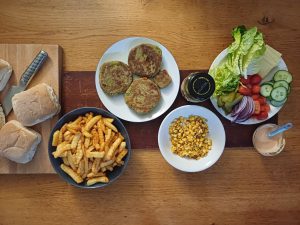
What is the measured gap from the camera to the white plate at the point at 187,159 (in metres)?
1.74

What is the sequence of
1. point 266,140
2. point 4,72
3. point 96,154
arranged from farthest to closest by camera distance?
point 266,140 → point 4,72 → point 96,154

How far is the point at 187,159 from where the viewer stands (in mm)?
1779

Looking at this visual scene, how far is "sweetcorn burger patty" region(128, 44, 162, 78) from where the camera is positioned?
5.67ft

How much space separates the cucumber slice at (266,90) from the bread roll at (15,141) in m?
1.11

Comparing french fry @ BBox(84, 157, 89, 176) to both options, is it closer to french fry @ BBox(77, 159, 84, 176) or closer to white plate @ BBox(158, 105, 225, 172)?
french fry @ BBox(77, 159, 84, 176)

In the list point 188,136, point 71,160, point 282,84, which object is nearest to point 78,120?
point 71,160

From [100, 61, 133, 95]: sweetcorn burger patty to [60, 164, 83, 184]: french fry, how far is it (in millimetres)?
392

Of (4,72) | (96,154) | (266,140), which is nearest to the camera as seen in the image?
(96,154)

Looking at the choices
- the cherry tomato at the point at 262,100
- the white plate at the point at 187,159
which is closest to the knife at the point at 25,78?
the white plate at the point at 187,159

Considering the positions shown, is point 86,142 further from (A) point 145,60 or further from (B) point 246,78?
(B) point 246,78

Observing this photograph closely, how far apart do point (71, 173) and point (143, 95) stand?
0.48m

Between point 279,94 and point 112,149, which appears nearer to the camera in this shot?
point 112,149

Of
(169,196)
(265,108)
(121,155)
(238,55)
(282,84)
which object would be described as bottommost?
(169,196)

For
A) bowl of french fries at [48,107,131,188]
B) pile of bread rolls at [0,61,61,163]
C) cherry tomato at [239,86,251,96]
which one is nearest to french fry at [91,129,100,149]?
bowl of french fries at [48,107,131,188]
